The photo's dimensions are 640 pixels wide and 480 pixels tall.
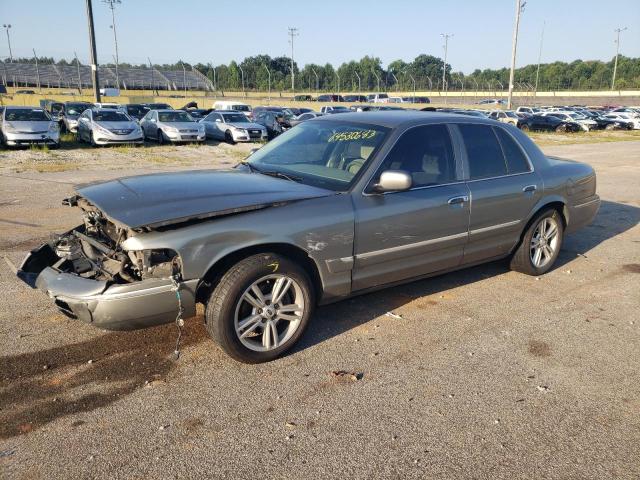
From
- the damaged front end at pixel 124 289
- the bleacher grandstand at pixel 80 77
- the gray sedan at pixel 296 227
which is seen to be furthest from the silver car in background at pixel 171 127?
the bleacher grandstand at pixel 80 77

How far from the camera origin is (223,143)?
21.8 metres

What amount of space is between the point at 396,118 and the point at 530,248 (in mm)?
2063

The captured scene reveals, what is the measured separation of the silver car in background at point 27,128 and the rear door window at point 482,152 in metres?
16.4

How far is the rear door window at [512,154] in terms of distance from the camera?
506 cm

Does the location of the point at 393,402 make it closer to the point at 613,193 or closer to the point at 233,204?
the point at 233,204

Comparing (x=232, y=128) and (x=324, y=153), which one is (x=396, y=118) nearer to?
(x=324, y=153)

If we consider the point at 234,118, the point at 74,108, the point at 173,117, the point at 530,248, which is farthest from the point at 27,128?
the point at 530,248

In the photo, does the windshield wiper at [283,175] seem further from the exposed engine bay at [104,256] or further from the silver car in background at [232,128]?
the silver car in background at [232,128]

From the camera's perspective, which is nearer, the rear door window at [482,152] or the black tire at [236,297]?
the black tire at [236,297]

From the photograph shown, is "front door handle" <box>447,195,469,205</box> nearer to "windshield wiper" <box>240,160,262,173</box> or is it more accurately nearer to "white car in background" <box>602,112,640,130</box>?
"windshield wiper" <box>240,160,262,173</box>

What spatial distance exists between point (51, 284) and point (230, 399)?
55.5 inches

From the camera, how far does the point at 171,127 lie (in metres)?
20.4

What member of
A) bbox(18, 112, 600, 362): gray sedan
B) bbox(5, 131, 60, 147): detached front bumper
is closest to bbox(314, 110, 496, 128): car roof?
bbox(18, 112, 600, 362): gray sedan

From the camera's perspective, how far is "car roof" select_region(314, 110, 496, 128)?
14.5ft
